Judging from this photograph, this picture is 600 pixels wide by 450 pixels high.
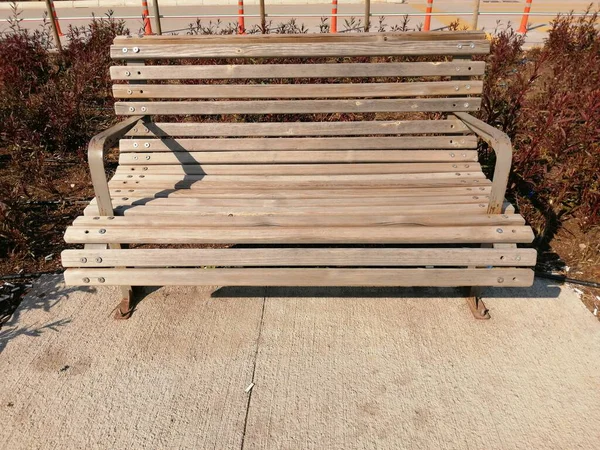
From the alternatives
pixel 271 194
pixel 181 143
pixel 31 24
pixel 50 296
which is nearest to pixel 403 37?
pixel 271 194

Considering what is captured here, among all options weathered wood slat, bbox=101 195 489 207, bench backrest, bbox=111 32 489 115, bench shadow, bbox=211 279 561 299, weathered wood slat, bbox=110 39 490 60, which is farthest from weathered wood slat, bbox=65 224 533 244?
weathered wood slat, bbox=110 39 490 60

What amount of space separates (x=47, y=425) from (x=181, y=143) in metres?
1.70

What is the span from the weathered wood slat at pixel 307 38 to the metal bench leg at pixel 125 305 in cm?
147

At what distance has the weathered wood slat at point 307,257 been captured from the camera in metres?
2.37

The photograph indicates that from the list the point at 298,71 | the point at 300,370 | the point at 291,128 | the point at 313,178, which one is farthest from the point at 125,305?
the point at 298,71

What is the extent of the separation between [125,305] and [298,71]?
5.64 feet

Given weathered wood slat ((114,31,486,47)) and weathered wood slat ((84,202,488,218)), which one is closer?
weathered wood slat ((84,202,488,218))

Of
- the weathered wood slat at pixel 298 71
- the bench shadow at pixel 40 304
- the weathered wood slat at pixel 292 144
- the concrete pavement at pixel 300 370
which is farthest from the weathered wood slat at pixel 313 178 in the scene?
the bench shadow at pixel 40 304

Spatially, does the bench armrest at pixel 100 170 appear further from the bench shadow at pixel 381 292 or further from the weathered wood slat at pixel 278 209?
the bench shadow at pixel 381 292

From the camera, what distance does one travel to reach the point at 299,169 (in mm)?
3062

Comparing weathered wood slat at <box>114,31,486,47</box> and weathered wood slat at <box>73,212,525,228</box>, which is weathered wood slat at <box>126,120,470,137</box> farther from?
weathered wood slat at <box>73,212,525,228</box>

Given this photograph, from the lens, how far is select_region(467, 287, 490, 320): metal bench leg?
9.41ft

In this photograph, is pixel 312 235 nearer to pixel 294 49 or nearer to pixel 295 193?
pixel 295 193

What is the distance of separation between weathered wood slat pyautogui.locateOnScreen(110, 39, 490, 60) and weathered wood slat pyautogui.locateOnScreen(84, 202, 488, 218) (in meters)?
1.00
